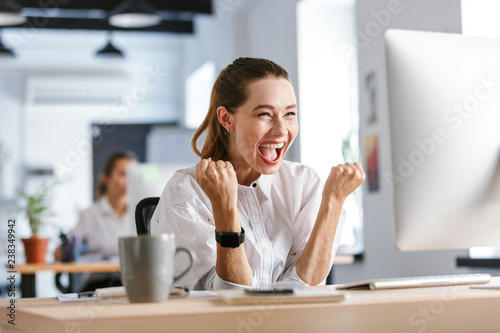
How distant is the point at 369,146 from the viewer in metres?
4.08

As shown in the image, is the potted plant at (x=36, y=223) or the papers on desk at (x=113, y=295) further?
the potted plant at (x=36, y=223)

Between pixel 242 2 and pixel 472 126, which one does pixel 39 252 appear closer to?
pixel 472 126

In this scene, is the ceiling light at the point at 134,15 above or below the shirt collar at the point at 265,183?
above

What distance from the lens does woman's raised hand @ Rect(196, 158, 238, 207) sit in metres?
1.34

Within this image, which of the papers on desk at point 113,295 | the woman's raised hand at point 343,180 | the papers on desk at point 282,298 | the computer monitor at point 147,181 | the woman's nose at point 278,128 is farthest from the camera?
the computer monitor at point 147,181

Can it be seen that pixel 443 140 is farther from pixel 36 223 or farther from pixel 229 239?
pixel 36 223

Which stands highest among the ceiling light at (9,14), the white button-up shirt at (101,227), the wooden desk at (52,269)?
the ceiling light at (9,14)

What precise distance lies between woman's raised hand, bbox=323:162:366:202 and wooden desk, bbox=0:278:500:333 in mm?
538

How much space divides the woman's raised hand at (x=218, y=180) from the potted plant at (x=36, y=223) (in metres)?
2.33

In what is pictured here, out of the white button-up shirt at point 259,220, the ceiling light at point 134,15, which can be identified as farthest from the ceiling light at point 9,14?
the white button-up shirt at point 259,220

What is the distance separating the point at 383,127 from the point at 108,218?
74.5 inches

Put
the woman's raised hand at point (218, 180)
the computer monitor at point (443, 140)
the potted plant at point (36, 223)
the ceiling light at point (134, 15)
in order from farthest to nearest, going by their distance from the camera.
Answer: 1. the ceiling light at point (134, 15)
2. the potted plant at point (36, 223)
3. the woman's raised hand at point (218, 180)
4. the computer monitor at point (443, 140)

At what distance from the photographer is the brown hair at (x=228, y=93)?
1825 mm

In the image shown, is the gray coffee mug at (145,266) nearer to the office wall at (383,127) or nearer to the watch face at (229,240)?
the watch face at (229,240)
